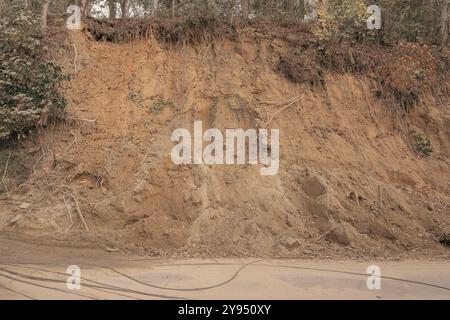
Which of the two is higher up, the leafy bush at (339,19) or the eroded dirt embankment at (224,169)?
the leafy bush at (339,19)

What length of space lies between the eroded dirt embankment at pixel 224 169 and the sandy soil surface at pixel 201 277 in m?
0.65

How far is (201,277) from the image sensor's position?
28.5 feet

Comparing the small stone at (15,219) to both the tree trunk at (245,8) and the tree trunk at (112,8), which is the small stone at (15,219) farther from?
the tree trunk at (112,8)

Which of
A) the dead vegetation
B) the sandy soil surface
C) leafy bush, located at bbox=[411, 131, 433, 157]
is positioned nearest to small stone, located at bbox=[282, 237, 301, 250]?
the sandy soil surface

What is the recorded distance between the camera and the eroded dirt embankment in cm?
1105

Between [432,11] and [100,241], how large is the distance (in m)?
12.2

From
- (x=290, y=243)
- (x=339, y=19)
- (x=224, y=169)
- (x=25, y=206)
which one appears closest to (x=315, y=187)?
(x=290, y=243)

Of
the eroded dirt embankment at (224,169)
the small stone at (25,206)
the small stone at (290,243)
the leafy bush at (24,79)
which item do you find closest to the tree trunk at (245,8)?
the eroded dirt embankment at (224,169)

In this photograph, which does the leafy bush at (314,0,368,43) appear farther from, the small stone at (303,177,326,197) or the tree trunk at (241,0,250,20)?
the small stone at (303,177,326,197)

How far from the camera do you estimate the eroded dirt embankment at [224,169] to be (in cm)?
1105

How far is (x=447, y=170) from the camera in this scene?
1347cm

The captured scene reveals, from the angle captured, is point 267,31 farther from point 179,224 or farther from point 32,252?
point 32,252

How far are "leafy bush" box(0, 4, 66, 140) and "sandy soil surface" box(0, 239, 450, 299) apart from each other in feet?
11.2

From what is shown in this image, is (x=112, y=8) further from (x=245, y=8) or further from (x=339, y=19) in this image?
(x=339, y=19)
